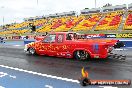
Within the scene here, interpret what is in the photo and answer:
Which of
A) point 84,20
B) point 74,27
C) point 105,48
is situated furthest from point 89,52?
point 84,20

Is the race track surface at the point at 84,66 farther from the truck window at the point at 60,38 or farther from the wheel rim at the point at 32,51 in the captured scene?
the wheel rim at the point at 32,51

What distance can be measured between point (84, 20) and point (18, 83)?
50477 millimetres

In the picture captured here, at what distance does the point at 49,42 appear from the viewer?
1465 centimetres

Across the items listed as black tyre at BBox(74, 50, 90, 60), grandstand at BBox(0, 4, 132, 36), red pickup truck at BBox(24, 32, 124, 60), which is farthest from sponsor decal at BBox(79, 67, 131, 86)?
grandstand at BBox(0, 4, 132, 36)

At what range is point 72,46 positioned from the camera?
1339 centimetres

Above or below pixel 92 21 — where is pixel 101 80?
below

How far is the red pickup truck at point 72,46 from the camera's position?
40.7 feet

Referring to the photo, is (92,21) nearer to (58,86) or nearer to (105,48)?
(105,48)

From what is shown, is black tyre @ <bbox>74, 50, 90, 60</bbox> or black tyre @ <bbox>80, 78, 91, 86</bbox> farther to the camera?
black tyre @ <bbox>74, 50, 90, 60</bbox>

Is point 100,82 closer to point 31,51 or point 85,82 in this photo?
point 85,82

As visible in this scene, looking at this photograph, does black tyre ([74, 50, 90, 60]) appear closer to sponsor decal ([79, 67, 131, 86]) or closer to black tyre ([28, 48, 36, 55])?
black tyre ([28, 48, 36, 55])

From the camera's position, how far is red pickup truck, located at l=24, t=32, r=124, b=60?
12.4 meters

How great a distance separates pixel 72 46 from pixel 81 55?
72 centimetres

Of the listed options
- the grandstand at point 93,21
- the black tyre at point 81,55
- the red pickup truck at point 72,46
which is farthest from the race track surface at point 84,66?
the grandstand at point 93,21
